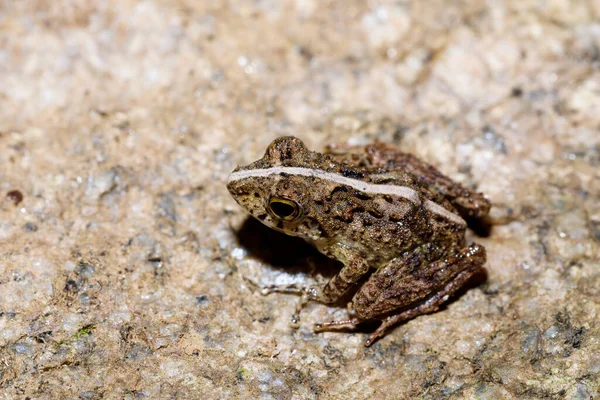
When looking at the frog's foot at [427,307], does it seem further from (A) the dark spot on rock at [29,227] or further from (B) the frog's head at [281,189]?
(A) the dark spot on rock at [29,227]

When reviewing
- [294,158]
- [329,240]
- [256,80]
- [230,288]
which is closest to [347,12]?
[256,80]

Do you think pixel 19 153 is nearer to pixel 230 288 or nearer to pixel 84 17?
pixel 84 17

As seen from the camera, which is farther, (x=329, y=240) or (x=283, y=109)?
(x=283, y=109)

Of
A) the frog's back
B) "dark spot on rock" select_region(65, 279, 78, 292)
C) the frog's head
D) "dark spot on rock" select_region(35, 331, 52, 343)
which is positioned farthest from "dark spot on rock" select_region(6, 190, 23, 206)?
the frog's back

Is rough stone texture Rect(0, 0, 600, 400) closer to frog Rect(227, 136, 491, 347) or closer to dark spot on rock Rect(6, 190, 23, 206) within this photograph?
dark spot on rock Rect(6, 190, 23, 206)

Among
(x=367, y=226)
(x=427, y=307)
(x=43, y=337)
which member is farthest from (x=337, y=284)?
(x=43, y=337)

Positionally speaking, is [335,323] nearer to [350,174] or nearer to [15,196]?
[350,174]
